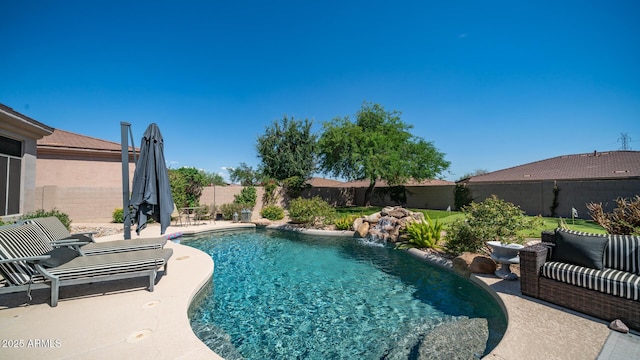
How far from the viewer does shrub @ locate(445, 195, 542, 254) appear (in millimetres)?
5957

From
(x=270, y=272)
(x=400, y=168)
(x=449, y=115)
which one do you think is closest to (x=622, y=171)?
(x=449, y=115)

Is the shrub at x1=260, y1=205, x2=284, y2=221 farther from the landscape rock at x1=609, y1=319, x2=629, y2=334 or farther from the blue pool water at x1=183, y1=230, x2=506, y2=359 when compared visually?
the landscape rock at x1=609, y1=319, x2=629, y2=334

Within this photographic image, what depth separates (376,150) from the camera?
57.2 feet

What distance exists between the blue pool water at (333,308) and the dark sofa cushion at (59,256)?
6.38 ft

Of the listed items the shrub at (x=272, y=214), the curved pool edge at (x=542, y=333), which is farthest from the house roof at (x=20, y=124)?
the shrub at (x=272, y=214)

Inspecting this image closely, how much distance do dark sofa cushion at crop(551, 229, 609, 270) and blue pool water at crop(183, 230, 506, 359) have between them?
47.5 inches

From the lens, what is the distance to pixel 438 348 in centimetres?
297

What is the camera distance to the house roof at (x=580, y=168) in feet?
45.9

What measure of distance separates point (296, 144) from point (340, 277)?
15809mm

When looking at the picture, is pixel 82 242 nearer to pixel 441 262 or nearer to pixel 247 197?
pixel 441 262

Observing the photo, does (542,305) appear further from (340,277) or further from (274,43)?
(274,43)

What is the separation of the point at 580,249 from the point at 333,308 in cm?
357

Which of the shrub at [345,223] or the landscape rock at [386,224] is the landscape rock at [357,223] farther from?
the shrub at [345,223]

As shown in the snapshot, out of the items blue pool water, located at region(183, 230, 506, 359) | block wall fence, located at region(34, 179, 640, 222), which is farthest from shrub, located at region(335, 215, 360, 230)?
block wall fence, located at region(34, 179, 640, 222)
